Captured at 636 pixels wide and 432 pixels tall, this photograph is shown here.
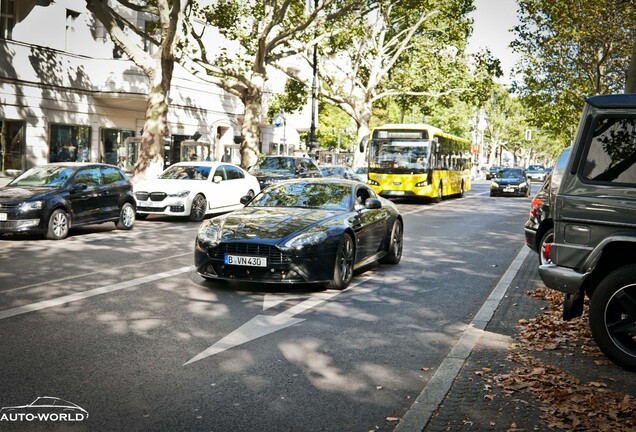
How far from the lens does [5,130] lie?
1077 inches

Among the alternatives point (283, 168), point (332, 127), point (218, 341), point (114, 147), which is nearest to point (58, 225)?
point (218, 341)

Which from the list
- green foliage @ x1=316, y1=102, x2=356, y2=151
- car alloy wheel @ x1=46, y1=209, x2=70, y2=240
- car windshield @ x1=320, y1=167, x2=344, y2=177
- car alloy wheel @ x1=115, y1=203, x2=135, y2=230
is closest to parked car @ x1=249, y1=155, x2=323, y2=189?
car windshield @ x1=320, y1=167, x2=344, y2=177

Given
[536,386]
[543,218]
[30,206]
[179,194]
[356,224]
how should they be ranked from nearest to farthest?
[536,386], [356,224], [543,218], [30,206], [179,194]

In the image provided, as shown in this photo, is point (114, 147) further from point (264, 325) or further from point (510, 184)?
point (264, 325)

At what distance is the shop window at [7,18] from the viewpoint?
27453 millimetres

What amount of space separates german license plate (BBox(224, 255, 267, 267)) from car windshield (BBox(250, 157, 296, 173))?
18303 millimetres

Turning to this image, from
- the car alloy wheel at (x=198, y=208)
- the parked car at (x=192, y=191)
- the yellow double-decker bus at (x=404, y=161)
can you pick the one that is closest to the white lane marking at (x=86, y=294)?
the parked car at (x=192, y=191)

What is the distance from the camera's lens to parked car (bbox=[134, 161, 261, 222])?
19312 mm

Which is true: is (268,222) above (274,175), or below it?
below

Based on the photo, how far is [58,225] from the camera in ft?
48.9

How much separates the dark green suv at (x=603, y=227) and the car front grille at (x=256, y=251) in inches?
131

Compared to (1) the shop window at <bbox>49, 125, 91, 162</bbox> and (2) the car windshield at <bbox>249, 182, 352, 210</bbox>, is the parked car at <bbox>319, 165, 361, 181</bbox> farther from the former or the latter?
(2) the car windshield at <bbox>249, 182, 352, 210</bbox>

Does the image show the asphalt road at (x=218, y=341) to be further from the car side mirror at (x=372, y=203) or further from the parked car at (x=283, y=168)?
the parked car at (x=283, y=168)

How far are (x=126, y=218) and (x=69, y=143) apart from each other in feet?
49.0
